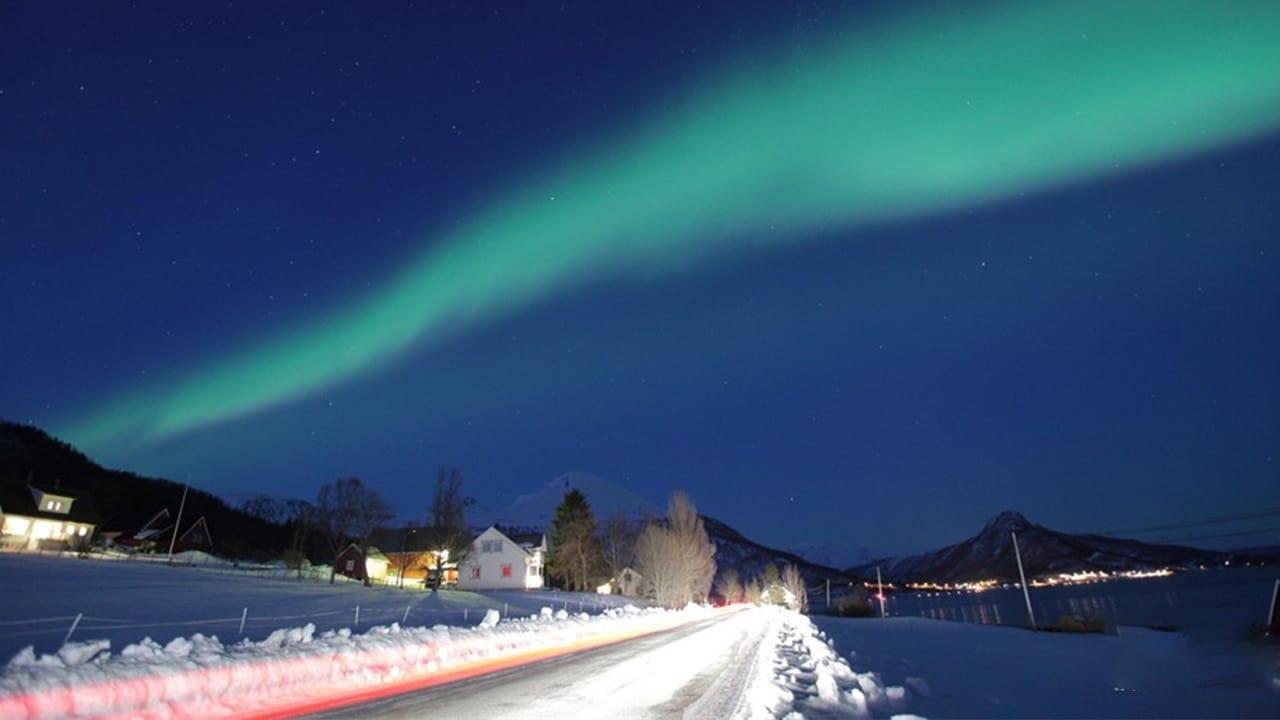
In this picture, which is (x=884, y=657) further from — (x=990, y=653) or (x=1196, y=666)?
(x=1196, y=666)

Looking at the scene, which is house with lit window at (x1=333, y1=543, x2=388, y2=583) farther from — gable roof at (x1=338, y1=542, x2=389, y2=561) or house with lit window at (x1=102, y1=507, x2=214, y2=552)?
house with lit window at (x1=102, y1=507, x2=214, y2=552)

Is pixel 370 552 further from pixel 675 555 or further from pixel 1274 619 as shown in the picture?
pixel 1274 619

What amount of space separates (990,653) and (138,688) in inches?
1239

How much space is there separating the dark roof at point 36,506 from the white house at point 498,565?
5056 centimetres

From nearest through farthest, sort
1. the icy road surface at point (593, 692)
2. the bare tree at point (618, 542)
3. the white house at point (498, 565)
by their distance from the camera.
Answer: the icy road surface at point (593, 692) → the white house at point (498, 565) → the bare tree at point (618, 542)

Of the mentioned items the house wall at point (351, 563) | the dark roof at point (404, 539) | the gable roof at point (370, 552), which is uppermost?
the dark roof at point (404, 539)

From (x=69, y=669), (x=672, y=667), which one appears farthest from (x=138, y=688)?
(x=672, y=667)

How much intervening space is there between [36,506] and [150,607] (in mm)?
74565

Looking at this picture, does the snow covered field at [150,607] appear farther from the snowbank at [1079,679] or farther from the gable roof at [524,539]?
the gable roof at [524,539]

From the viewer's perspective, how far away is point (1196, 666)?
28.1 m

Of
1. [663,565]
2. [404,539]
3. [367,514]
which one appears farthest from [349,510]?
[663,565]

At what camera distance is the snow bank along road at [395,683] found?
34.4ft

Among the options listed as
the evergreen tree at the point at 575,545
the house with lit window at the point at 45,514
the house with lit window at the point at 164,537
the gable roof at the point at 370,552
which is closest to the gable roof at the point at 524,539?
the evergreen tree at the point at 575,545

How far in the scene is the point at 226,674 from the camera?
12.6 m
